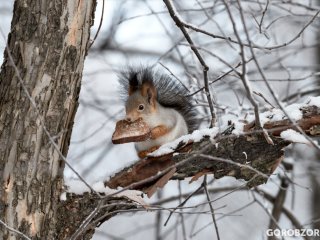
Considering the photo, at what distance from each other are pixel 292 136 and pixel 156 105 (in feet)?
2.41

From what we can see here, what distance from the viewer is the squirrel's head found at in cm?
266

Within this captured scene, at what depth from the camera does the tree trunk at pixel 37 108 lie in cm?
212

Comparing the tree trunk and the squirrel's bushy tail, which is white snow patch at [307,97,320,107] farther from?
the tree trunk

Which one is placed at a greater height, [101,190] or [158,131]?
[158,131]

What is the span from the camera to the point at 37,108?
211 cm

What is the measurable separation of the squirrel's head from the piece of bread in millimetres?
68

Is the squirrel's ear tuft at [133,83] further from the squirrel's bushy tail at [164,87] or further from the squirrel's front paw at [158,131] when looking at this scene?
the squirrel's front paw at [158,131]

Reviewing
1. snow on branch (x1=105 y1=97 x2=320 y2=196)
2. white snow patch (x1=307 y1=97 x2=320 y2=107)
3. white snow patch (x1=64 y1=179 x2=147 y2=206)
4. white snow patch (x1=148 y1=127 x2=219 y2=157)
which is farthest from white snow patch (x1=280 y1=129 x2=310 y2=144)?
white snow patch (x1=64 y1=179 x2=147 y2=206)

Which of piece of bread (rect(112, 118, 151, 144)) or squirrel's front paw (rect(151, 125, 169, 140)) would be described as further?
squirrel's front paw (rect(151, 125, 169, 140))

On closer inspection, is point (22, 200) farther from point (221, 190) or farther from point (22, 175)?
point (221, 190)

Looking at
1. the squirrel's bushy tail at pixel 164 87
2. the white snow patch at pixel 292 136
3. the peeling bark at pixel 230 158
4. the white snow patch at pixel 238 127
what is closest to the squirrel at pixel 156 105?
the squirrel's bushy tail at pixel 164 87

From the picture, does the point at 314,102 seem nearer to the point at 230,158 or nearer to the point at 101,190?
the point at 230,158

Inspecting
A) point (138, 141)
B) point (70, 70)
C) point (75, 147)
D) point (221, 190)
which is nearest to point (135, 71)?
point (138, 141)

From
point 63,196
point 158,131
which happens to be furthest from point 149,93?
point 63,196
